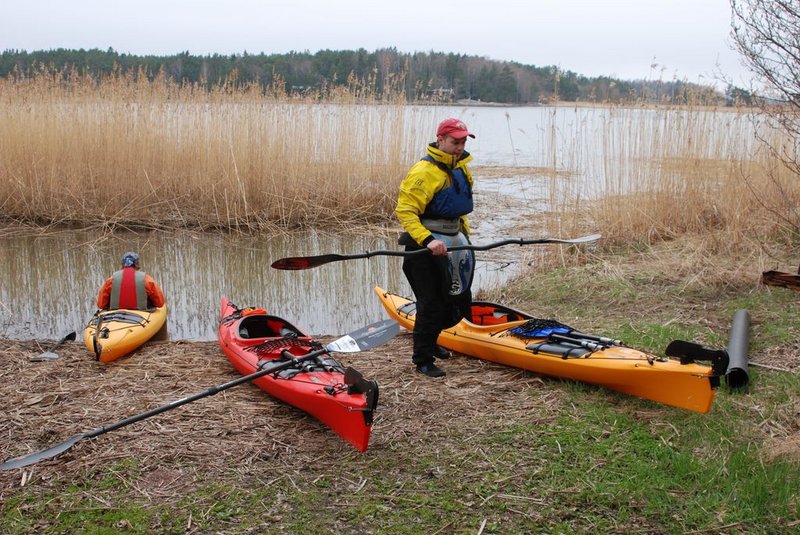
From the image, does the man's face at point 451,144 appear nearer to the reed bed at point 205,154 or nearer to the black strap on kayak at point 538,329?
the black strap on kayak at point 538,329

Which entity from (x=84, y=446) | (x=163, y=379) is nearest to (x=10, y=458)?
(x=84, y=446)

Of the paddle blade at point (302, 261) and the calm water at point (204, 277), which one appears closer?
the paddle blade at point (302, 261)

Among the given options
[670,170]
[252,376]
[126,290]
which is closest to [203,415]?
[252,376]

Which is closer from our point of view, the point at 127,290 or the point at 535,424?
the point at 535,424

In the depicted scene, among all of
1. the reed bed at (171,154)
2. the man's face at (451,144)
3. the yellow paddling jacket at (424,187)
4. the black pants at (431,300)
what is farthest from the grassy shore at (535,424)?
the reed bed at (171,154)

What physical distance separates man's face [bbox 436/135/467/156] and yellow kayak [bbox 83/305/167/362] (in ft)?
8.42

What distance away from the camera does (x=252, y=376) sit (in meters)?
3.81

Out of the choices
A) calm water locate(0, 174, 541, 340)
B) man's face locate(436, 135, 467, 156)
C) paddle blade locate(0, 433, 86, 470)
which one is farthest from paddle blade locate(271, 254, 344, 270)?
calm water locate(0, 174, 541, 340)

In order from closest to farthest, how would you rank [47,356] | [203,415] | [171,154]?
[203,415] → [47,356] → [171,154]

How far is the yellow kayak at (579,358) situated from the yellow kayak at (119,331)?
211cm

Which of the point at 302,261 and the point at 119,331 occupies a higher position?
the point at 302,261

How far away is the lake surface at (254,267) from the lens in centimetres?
668

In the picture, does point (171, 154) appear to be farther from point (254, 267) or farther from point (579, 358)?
point (579, 358)

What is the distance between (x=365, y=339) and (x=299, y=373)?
402 mm
